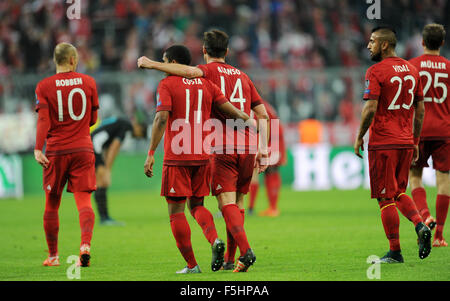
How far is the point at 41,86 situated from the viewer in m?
8.20

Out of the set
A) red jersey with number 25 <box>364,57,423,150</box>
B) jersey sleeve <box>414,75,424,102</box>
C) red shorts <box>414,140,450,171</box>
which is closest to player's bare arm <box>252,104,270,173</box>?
red jersey with number 25 <box>364,57,423,150</box>

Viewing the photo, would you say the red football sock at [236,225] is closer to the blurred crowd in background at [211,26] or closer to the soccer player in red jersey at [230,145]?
the soccer player in red jersey at [230,145]

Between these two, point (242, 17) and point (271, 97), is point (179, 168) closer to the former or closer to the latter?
point (271, 97)

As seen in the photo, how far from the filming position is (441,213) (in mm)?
9359

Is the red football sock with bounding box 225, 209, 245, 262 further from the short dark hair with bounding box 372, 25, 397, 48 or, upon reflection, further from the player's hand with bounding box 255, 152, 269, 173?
the short dark hair with bounding box 372, 25, 397, 48

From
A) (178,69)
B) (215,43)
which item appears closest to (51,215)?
(178,69)

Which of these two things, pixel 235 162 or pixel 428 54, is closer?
pixel 235 162

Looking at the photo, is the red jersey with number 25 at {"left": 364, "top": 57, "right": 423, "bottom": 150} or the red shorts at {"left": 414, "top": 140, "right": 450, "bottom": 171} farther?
the red shorts at {"left": 414, "top": 140, "right": 450, "bottom": 171}

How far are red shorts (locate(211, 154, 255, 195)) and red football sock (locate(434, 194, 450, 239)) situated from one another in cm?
279

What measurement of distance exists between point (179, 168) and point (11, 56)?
1764cm

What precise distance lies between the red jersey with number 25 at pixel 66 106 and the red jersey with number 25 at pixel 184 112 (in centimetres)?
126

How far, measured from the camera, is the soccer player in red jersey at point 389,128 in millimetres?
7883

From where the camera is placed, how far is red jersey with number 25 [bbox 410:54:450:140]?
30.3 ft

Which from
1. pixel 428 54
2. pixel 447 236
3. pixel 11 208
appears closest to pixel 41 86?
pixel 428 54
